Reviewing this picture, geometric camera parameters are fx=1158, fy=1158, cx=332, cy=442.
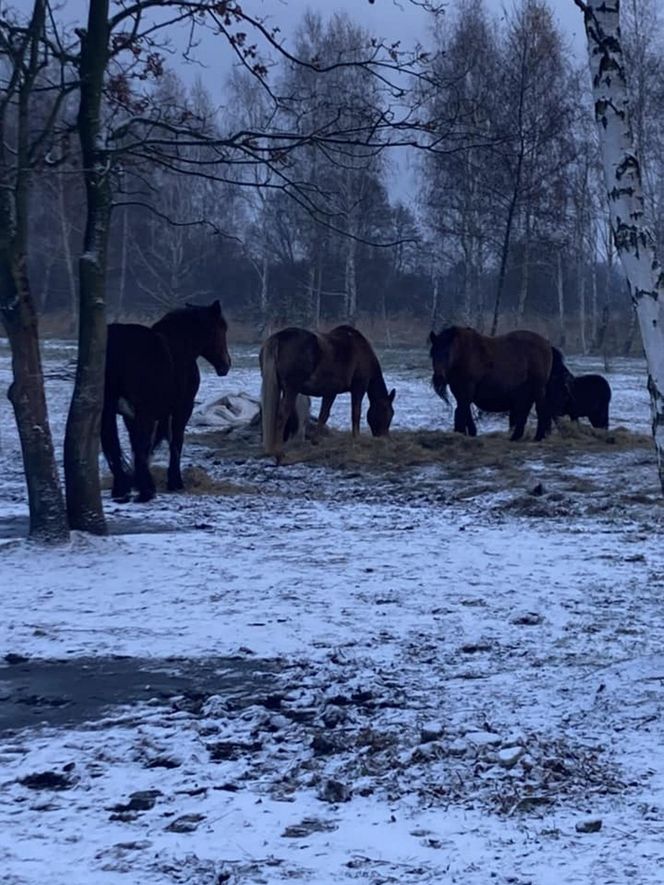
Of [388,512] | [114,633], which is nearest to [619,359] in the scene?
[388,512]

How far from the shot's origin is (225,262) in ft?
165

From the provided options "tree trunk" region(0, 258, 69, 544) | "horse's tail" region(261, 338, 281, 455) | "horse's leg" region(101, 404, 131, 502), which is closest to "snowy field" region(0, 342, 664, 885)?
"tree trunk" region(0, 258, 69, 544)

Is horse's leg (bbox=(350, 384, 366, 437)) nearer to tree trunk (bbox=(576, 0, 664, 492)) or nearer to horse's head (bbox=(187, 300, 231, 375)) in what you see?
horse's head (bbox=(187, 300, 231, 375))

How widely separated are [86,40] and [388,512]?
15.2 ft

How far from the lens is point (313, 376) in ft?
49.6

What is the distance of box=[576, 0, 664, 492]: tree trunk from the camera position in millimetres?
5180

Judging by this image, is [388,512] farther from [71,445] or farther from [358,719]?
[358,719]

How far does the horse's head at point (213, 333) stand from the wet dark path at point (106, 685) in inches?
267

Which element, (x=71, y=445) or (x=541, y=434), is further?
(x=541, y=434)

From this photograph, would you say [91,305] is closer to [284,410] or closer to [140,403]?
[140,403]

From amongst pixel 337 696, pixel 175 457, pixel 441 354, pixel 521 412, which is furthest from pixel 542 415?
pixel 337 696

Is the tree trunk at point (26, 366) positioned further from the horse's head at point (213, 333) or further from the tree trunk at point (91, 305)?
the horse's head at point (213, 333)

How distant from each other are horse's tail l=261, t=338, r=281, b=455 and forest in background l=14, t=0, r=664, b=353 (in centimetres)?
441

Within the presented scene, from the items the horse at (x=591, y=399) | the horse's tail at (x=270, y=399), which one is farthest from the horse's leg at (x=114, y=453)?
the horse at (x=591, y=399)
